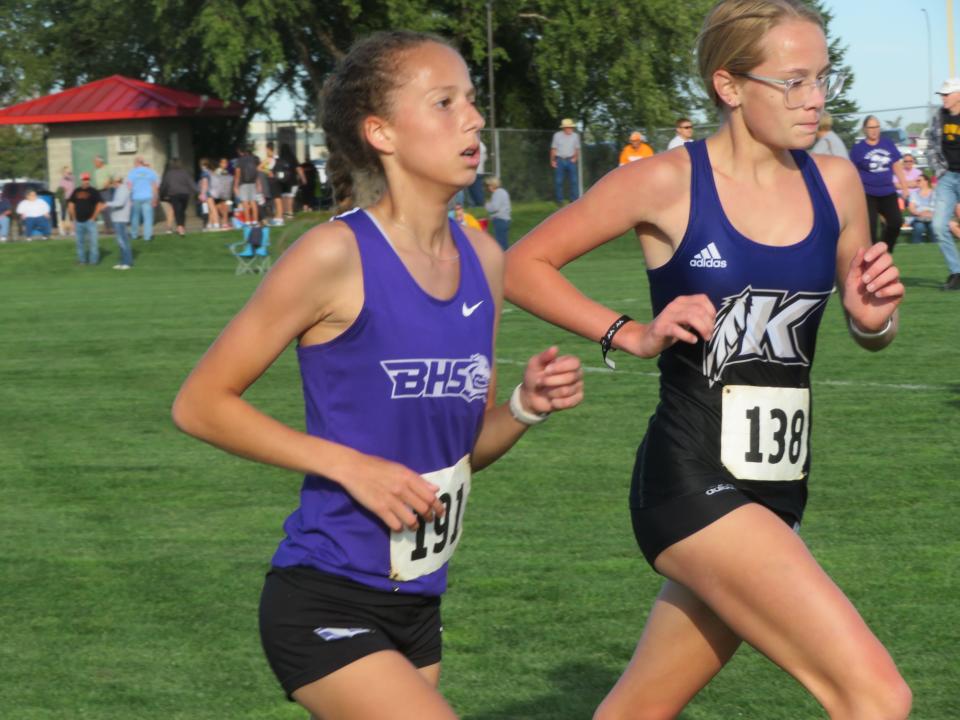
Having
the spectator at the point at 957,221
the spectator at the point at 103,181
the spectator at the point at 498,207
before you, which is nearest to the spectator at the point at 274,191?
the spectator at the point at 103,181

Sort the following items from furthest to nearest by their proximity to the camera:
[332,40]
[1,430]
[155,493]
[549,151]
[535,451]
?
[332,40] → [549,151] → [1,430] → [535,451] → [155,493]

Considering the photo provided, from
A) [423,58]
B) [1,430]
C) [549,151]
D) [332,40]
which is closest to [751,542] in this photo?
[423,58]

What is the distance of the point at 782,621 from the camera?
333cm

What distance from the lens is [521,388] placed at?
338 cm

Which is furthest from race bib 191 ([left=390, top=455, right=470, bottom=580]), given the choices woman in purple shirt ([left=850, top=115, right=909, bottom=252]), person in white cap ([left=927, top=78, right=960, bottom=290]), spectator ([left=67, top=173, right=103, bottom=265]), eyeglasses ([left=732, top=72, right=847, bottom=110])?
spectator ([left=67, top=173, right=103, bottom=265])

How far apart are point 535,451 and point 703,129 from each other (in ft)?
87.2

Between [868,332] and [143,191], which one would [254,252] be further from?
[868,332]

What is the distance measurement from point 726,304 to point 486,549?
354 centimetres

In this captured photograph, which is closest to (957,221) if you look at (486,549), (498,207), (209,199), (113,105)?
(498,207)

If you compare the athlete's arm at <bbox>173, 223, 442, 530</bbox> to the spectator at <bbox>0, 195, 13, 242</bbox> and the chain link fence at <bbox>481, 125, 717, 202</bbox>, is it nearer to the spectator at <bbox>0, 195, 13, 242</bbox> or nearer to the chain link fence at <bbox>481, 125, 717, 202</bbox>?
the chain link fence at <bbox>481, 125, 717, 202</bbox>

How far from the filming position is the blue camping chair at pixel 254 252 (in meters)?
27.7

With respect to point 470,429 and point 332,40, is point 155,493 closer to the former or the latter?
point 470,429

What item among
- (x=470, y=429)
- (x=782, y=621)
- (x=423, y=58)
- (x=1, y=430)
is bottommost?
(x=1, y=430)

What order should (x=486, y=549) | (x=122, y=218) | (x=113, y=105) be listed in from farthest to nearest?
(x=113, y=105), (x=122, y=218), (x=486, y=549)
